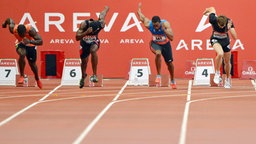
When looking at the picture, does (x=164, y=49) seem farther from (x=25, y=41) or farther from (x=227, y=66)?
(x=25, y=41)

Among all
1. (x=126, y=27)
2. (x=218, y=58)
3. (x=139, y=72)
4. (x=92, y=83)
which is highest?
(x=126, y=27)

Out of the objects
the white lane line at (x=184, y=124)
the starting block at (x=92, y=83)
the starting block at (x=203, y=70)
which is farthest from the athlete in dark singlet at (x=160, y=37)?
the white lane line at (x=184, y=124)

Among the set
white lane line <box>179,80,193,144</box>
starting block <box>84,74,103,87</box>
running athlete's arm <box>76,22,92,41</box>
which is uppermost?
running athlete's arm <box>76,22,92,41</box>

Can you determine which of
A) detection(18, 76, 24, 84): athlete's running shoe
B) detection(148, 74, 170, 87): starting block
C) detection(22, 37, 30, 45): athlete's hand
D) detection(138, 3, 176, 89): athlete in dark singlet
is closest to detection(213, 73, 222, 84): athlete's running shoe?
detection(138, 3, 176, 89): athlete in dark singlet

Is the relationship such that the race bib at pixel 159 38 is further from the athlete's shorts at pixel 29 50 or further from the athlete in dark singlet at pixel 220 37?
the athlete's shorts at pixel 29 50

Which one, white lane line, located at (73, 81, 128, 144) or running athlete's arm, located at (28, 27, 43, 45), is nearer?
white lane line, located at (73, 81, 128, 144)

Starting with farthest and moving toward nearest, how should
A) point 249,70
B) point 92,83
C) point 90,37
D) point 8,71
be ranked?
point 249,70
point 8,71
point 92,83
point 90,37

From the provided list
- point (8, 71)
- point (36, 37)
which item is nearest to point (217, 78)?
point (36, 37)

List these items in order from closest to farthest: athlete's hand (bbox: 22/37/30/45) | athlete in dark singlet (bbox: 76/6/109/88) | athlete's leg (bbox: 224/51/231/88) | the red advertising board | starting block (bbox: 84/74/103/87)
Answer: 1. athlete in dark singlet (bbox: 76/6/109/88)
2. athlete's hand (bbox: 22/37/30/45)
3. athlete's leg (bbox: 224/51/231/88)
4. starting block (bbox: 84/74/103/87)
5. the red advertising board

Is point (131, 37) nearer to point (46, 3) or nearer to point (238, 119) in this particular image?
point (46, 3)

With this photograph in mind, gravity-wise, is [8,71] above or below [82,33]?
below

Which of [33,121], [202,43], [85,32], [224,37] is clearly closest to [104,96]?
[85,32]

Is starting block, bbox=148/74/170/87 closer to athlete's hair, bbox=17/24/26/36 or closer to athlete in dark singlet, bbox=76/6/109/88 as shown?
athlete in dark singlet, bbox=76/6/109/88

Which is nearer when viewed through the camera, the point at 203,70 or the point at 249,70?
the point at 203,70
